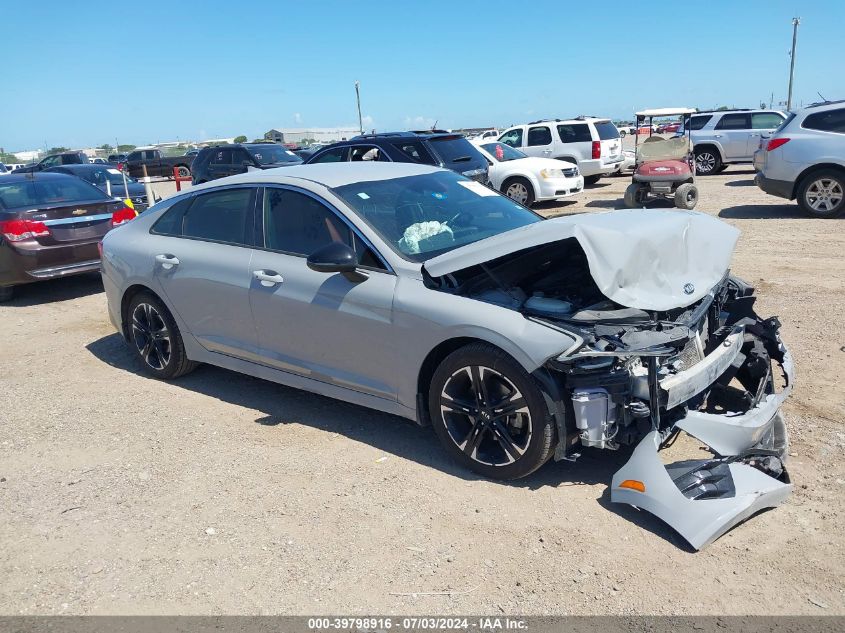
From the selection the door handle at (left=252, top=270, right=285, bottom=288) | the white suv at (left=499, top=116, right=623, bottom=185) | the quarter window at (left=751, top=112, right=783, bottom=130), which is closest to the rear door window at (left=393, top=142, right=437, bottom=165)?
the door handle at (left=252, top=270, right=285, bottom=288)

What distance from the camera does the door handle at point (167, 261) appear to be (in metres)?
5.41

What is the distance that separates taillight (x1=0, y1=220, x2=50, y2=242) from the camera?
8633mm

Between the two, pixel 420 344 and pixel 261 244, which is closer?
pixel 420 344

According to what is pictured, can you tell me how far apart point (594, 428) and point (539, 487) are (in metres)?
0.53

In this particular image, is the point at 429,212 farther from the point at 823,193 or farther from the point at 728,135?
the point at 728,135

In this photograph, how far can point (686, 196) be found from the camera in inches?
505

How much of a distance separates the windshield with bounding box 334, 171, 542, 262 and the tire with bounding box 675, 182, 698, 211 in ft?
27.4

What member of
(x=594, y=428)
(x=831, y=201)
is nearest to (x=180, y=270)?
(x=594, y=428)

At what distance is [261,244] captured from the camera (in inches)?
196

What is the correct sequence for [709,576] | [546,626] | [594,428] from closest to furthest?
1. [546,626]
2. [709,576]
3. [594,428]

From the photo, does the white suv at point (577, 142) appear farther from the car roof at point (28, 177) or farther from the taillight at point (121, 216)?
the car roof at point (28, 177)

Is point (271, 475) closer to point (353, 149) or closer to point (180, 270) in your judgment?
point (180, 270)

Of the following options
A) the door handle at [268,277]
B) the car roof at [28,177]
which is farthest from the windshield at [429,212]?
the car roof at [28,177]

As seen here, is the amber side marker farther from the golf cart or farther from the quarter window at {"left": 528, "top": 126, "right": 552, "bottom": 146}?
the quarter window at {"left": 528, "top": 126, "right": 552, "bottom": 146}
